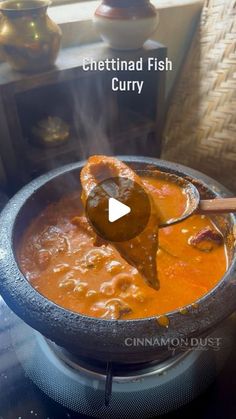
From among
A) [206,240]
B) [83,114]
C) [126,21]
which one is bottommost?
[206,240]

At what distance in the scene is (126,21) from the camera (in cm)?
198

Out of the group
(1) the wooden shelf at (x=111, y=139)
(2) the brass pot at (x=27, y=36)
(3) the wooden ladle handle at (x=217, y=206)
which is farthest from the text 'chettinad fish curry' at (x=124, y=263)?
(2) the brass pot at (x=27, y=36)

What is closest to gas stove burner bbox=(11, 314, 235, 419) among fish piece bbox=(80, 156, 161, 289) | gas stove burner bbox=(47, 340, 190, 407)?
gas stove burner bbox=(47, 340, 190, 407)

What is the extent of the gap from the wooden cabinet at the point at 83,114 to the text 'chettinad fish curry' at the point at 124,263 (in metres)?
0.49

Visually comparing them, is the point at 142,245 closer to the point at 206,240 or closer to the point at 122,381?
the point at 206,240

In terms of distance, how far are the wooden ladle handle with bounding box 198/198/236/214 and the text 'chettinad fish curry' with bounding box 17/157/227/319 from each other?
11 cm

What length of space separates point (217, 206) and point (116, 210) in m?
0.33

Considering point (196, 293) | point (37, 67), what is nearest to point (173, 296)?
point (196, 293)

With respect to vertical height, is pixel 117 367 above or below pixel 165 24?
below

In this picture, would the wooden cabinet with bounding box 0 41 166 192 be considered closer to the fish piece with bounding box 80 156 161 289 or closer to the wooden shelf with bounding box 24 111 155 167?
the wooden shelf with bounding box 24 111 155 167

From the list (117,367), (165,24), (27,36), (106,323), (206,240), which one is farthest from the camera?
(165,24)

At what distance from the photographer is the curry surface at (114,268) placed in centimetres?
127

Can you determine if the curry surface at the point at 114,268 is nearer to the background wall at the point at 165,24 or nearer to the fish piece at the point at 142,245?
the fish piece at the point at 142,245

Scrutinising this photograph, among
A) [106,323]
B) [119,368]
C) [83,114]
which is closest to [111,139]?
[83,114]
